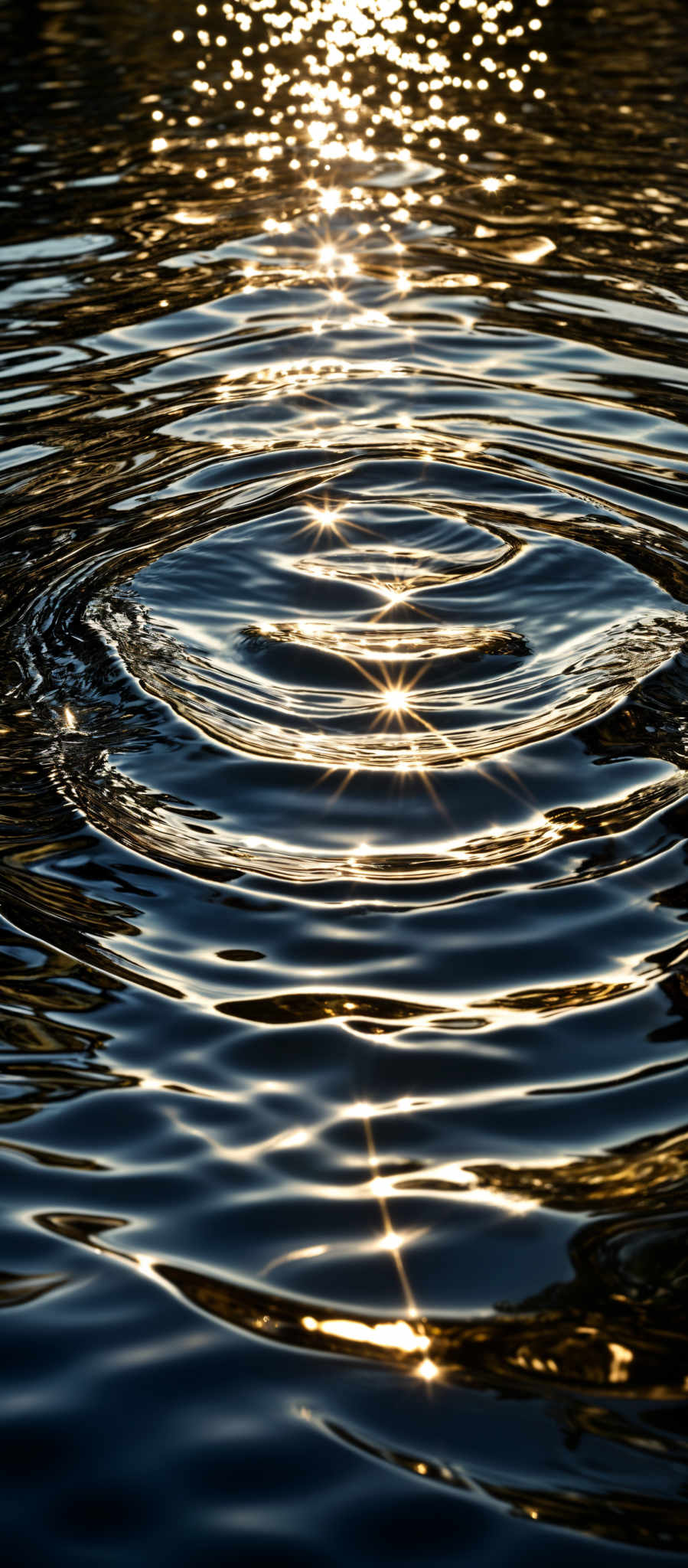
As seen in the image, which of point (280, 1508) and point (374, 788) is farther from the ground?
point (374, 788)

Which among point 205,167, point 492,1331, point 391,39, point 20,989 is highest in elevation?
point 391,39

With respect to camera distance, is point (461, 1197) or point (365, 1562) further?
point (461, 1197)

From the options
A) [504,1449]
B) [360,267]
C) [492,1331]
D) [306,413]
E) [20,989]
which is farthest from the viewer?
[360,267]

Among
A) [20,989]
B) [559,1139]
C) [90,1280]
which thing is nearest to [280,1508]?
[90,1280]

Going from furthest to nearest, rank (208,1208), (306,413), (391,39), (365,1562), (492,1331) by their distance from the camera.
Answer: (391,39)
(306,413)
(208,1208)
(492,1331)
(365,1562)

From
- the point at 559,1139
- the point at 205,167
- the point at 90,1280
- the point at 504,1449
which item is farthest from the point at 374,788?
the point at 205,167

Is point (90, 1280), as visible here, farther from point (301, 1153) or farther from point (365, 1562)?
point (365, 1562)
